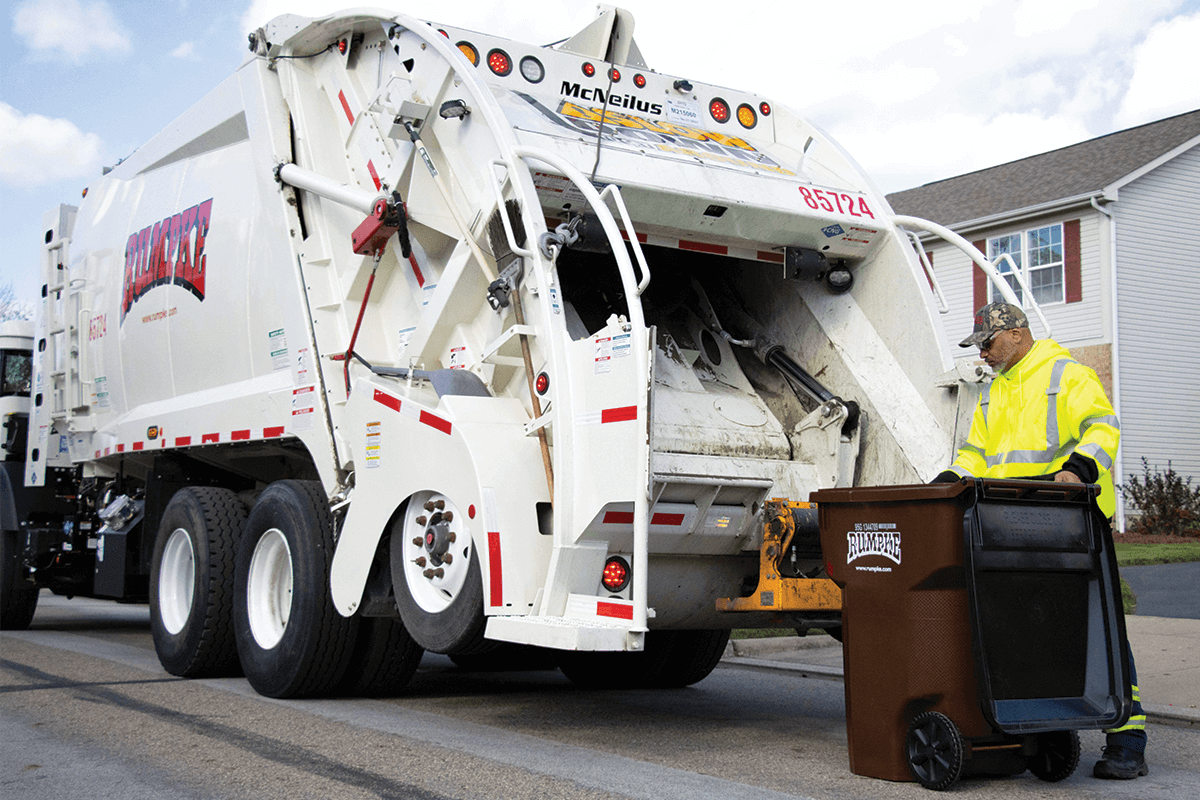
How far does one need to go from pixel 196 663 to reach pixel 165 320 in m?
2.21

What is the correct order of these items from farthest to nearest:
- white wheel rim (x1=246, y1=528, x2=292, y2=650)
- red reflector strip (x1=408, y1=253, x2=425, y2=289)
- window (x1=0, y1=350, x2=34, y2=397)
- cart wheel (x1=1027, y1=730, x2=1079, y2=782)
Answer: window (x1=0, y1=350, x2=34, y2=397) → white wheel rim (x1=246, y1=528, x2=292, y2=650) → red reflector strip (x1=408, y1=253, x2=425, y2=289) → cart wheel (x1=1027, y1=730, x2=1079, y2=782)

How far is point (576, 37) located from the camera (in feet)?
20.4

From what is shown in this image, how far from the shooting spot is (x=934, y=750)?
3812mm

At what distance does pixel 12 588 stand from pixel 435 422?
20.6 ft

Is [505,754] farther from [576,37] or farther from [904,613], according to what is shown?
[576,37]

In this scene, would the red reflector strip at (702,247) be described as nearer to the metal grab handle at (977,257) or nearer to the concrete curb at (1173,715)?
the metal grab handle at (977,257)

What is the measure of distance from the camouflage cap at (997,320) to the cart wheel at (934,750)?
1.40m

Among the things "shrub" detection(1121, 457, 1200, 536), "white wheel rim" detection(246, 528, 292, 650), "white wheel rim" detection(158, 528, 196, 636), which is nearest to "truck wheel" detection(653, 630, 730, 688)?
"white wheel rim" detection(246, 528, 292, 650)

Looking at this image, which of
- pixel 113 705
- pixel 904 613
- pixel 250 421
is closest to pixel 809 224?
pixel 904 613

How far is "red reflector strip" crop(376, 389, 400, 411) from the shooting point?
16.9 feet

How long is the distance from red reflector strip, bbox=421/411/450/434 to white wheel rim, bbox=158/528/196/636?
8.50 feet

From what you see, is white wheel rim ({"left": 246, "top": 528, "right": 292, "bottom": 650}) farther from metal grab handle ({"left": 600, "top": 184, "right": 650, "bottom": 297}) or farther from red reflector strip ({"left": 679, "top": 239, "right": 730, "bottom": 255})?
metal grab handle ({"left": 600, "top": 184, "right": 650, "bottom": 297})

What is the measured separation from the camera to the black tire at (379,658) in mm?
5805

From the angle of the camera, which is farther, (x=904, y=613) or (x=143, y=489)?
(x=143, y=489)
